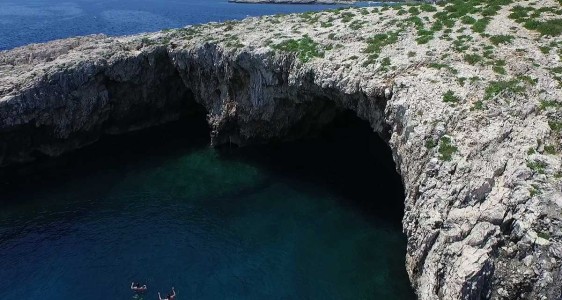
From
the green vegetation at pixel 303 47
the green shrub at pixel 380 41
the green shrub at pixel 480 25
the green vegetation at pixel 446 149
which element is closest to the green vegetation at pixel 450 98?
the green vegetation at pixel 446 149

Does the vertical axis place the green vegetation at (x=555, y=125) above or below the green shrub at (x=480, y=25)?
below

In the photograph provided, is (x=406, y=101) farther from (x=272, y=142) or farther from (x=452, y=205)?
(x=272, y=142)

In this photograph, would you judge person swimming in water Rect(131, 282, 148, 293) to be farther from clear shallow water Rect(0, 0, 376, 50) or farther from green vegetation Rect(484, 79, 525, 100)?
clear shallow water Rect(0, 0, 376, 50)

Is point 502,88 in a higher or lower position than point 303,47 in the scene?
lower

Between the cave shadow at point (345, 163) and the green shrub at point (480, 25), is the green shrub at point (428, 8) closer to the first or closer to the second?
the green shrub at point (480, 25)

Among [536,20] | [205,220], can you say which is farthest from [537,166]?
[205,220]

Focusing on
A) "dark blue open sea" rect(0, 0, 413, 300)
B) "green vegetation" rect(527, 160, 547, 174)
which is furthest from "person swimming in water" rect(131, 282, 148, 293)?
"green vegetation" rect(527, 160, 547, 174)

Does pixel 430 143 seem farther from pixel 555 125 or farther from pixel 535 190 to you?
pixel 535 190
